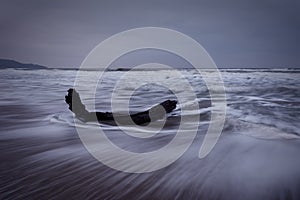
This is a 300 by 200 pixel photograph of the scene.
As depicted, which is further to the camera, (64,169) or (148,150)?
(148,150)

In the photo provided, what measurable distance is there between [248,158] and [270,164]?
212 millimetres

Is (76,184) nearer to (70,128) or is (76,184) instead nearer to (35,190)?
(35,190)

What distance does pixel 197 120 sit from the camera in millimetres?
4559

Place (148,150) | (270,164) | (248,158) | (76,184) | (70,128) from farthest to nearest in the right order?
(70,128)
(148,150)
(248,158)
(270,164)
(76,184)

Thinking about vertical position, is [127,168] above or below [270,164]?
below

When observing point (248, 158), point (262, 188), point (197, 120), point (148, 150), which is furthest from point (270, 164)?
point (197, 120)

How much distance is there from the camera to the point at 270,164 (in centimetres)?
230

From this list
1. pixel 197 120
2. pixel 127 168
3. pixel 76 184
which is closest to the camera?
pixel 76 184

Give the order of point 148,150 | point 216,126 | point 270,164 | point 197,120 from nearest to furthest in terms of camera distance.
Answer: point 270,164
point 148,150
point 216,126
point 197,120

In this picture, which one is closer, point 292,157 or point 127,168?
point 127,168

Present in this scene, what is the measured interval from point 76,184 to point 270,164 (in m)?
1.76

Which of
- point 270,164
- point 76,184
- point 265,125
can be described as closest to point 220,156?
point 270,164

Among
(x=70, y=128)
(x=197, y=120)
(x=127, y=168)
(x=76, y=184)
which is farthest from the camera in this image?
(x=197, y=120)

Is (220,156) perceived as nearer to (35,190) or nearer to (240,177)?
(240,177)
